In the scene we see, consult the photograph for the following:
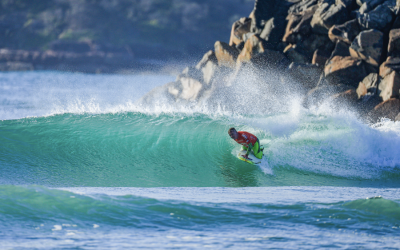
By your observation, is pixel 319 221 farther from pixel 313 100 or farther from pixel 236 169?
pixel 313 100

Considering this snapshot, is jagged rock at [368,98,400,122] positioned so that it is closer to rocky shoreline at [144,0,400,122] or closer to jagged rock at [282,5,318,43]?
rocky shoreline at [144,0,400,122]

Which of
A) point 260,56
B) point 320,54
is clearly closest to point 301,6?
point 320,54

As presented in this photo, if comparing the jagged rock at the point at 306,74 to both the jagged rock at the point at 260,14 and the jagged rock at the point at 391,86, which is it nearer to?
the jagged rock at the point at 391,86

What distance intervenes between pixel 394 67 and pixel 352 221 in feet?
35.4

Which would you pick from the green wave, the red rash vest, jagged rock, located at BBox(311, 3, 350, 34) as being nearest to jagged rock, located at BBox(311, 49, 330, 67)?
jagged rock, located at BBox(311, 3, 350, 34)

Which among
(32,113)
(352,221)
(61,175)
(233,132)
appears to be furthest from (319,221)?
(32,113)

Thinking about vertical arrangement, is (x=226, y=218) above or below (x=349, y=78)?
below

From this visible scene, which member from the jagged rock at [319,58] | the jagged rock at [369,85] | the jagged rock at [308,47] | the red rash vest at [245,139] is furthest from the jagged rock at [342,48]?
the red rash vest at [245,139]

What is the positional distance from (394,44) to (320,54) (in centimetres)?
293

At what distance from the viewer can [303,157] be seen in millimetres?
10578

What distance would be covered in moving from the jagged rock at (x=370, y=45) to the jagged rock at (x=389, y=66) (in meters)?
0.44

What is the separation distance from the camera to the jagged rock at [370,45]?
50.8 feet

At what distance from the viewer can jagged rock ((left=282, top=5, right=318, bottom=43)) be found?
58.4 feet

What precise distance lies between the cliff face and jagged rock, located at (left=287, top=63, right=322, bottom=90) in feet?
281
